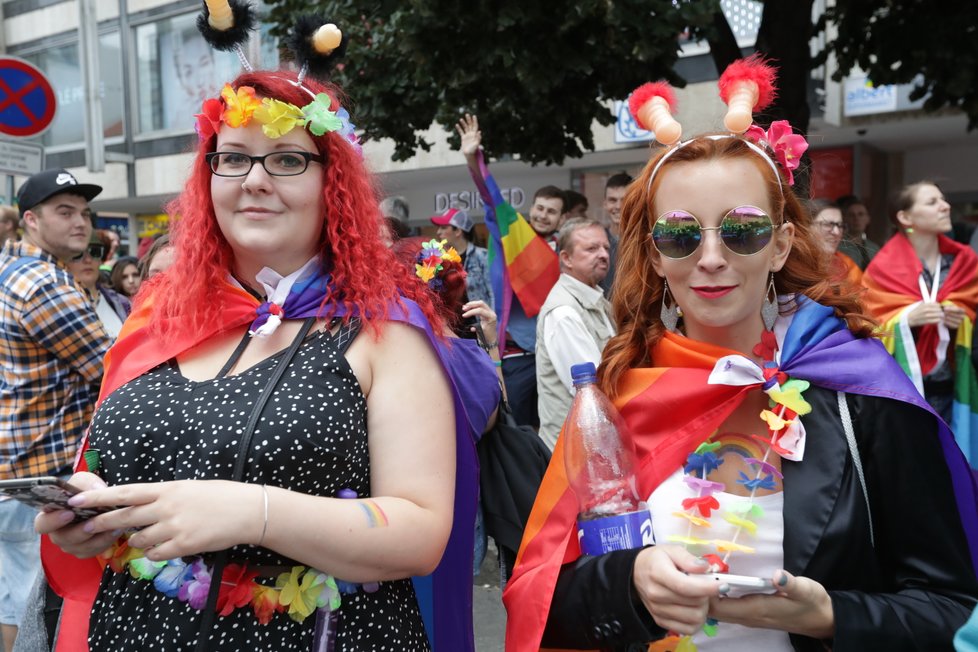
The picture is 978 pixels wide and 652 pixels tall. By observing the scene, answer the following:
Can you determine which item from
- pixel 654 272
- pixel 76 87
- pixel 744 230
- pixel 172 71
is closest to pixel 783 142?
pixel 744 230

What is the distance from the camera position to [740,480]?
1.83 metres

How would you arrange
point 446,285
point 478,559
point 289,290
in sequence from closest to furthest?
point 289,290, point 478,559, point 446,285

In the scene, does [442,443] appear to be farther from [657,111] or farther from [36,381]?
[36,381]

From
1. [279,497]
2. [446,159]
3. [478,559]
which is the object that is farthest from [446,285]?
[446,159]

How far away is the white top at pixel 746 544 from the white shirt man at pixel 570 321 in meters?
3.00

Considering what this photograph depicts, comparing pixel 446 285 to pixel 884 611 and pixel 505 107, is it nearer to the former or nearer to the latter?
pixel 884 611

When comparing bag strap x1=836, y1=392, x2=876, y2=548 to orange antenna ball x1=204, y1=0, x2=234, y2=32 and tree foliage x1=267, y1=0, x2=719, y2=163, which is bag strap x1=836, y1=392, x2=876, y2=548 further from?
tree foliage x1=267, y1=0, x2=719, y2=163

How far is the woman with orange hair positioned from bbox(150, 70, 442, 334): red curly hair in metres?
0.56

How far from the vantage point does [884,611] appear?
1646mm

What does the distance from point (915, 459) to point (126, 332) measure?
1857 millimetres

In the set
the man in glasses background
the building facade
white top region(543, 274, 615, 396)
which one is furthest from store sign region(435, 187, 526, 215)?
the man in glasses background

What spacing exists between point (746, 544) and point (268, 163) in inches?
51.9

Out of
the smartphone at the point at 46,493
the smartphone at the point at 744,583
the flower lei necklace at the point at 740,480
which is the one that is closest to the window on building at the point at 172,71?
the smartphone at the point at 46,493

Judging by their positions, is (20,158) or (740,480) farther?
(20,158)
